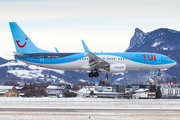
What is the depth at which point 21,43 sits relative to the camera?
7262 cm

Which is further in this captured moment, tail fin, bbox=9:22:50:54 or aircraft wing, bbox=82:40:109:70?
tail fin, bbox=9:22:50:54

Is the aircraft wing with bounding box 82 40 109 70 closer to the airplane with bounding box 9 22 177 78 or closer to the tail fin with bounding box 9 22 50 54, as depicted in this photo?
the airplane with bounding box 9 22 177 78

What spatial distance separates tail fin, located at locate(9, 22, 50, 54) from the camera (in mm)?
71938

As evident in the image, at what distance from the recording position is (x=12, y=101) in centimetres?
6406

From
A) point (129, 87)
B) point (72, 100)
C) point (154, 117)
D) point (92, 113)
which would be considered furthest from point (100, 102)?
point (129, 87)

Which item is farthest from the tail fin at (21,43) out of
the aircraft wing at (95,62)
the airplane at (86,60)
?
the aircraft wing at (95,62)

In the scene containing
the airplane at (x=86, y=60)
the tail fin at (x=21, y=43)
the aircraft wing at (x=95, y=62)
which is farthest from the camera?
the tail fin at (x=21, y=43)

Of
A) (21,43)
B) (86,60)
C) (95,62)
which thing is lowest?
(95,62)

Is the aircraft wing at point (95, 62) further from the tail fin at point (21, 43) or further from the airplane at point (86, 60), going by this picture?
the tail fin at point (21, 43)

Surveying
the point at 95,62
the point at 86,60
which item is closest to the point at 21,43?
the point at 86,60

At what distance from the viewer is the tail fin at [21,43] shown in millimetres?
71938

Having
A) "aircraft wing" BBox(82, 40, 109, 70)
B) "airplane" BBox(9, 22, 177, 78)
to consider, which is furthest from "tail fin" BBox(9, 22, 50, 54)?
"aircraft wing" BBox(82, 40, 109, 70)

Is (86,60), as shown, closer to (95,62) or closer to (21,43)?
(95,62)

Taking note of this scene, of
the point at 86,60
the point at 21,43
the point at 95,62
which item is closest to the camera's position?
the point at 95,62
